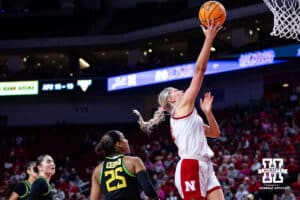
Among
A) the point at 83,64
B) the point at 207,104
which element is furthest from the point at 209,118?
the point at 83,64

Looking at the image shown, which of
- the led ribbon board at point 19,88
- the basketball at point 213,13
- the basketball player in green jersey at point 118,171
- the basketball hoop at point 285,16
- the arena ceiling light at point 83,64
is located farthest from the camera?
the arena ceiling light at point 83,64

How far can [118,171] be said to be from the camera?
4.57m

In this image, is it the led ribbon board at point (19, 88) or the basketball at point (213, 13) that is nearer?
the basketball at point (213, 13)

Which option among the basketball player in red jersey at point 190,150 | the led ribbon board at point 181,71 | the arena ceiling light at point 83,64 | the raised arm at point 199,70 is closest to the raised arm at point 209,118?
the basketball player in red jersey at point 190,150

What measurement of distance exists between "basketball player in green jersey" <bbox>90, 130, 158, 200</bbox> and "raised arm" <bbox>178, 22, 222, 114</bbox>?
56 centimetres

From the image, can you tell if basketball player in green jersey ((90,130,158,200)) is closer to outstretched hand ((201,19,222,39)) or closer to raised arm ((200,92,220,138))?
raised arm ((200,92,220,138))

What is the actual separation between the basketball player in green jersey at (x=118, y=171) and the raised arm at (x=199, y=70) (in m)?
0.56

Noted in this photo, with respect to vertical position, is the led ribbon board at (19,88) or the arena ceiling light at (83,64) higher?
the arena ceiling light at (83,64)

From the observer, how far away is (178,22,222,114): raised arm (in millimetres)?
4383

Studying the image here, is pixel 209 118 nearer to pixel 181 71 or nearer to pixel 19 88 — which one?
pixel 181 71

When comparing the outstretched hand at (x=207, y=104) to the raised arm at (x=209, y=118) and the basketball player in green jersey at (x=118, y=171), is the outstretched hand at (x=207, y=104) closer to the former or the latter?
the raised arm at (x=209, y=118)

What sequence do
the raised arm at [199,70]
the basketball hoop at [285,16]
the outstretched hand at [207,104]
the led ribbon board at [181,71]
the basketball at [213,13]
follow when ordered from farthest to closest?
1. the led ribbon board at [181,71]
2. the basketball hoop at [285,16]
3. the outstretched hand at [207,104]
4. the basketball at [213,13]
5. the raised arm at [199,70]

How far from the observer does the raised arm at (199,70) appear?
14.4 feet

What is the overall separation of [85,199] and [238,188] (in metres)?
5.05
